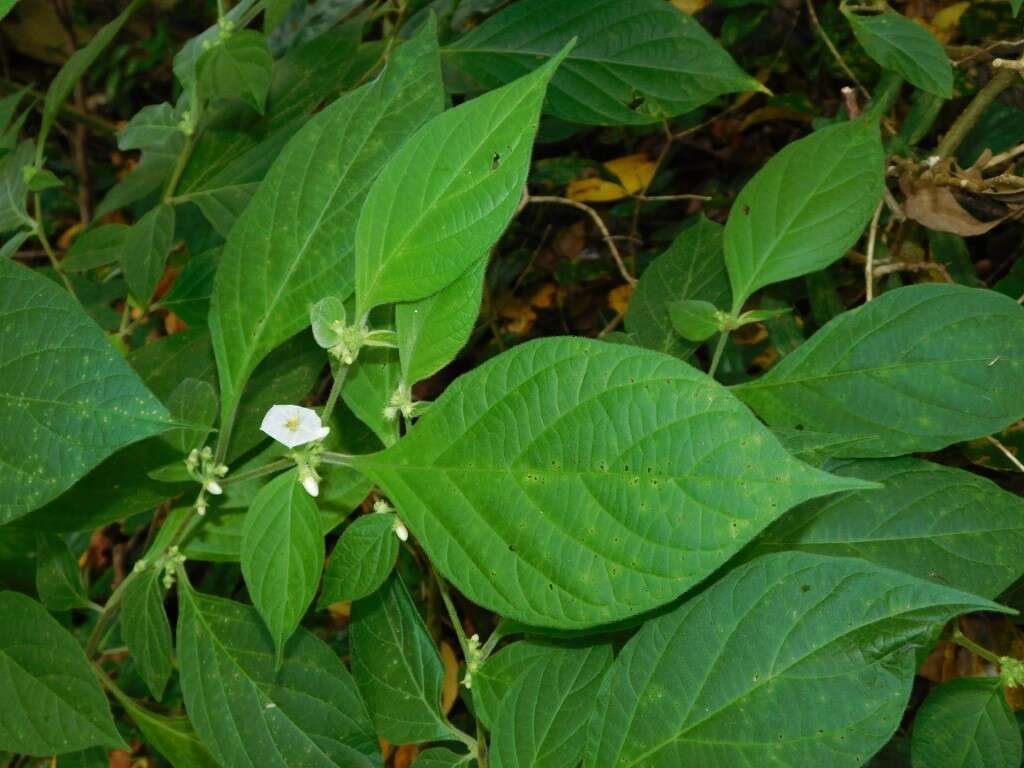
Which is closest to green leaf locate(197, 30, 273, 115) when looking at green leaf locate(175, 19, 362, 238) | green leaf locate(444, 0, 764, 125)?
green leaf locate(175, 19, 362, 238)

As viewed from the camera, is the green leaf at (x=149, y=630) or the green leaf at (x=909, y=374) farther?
the green leaf at (x=149, y=630)

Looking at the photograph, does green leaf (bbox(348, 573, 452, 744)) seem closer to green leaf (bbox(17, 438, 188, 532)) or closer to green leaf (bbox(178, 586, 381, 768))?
green leaf (bbox(178, 586, 381, 768))

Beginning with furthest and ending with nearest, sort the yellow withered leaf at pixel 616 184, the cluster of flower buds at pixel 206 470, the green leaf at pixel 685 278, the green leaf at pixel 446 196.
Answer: the yellow withered leaf at pixel 616 184, the green leaf at pixel 685 278, the cluster of flower buds at pixel 206 470, the green leaf at pixel 446 196

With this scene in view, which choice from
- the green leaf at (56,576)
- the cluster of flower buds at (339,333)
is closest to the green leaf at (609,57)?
the cluster of flower buds at (339,333)

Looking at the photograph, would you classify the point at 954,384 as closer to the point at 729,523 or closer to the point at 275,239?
the point at 729,523

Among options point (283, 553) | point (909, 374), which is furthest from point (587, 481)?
point (909, 374)

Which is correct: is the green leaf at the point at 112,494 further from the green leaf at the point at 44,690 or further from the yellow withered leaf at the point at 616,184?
the yellow withered leaf at the point at 616,184
